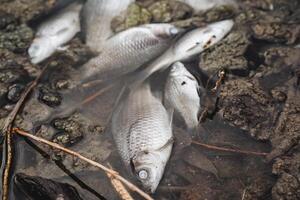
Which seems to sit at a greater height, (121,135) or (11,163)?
(11,163)

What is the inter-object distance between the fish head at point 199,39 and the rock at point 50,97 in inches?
51.3

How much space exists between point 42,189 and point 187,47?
206 centimetres

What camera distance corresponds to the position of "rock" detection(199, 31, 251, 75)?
13.1ft

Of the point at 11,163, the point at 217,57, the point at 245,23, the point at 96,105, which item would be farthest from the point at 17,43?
the point at 245,23

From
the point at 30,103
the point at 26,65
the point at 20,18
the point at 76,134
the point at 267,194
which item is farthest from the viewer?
the point at 20,18

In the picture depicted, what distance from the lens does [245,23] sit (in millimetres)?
4426

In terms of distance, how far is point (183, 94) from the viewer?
148 inches

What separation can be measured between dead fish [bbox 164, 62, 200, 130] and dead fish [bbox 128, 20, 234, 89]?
0.20 m

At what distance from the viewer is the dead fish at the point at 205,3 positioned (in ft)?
15.0

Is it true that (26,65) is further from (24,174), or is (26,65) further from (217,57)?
(217,57)

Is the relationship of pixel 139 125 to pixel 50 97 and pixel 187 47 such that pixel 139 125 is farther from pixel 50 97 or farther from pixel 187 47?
pixel 187 47

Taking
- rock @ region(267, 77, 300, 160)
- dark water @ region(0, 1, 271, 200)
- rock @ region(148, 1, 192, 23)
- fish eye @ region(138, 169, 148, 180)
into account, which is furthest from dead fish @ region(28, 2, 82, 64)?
rock @ region(267, 77, 300, 160)

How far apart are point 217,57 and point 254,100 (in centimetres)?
66

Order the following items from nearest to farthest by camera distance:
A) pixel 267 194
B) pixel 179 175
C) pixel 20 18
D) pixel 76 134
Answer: pixel 267 194
pixel 179 175
pixel 76 134
pixel 20 18
